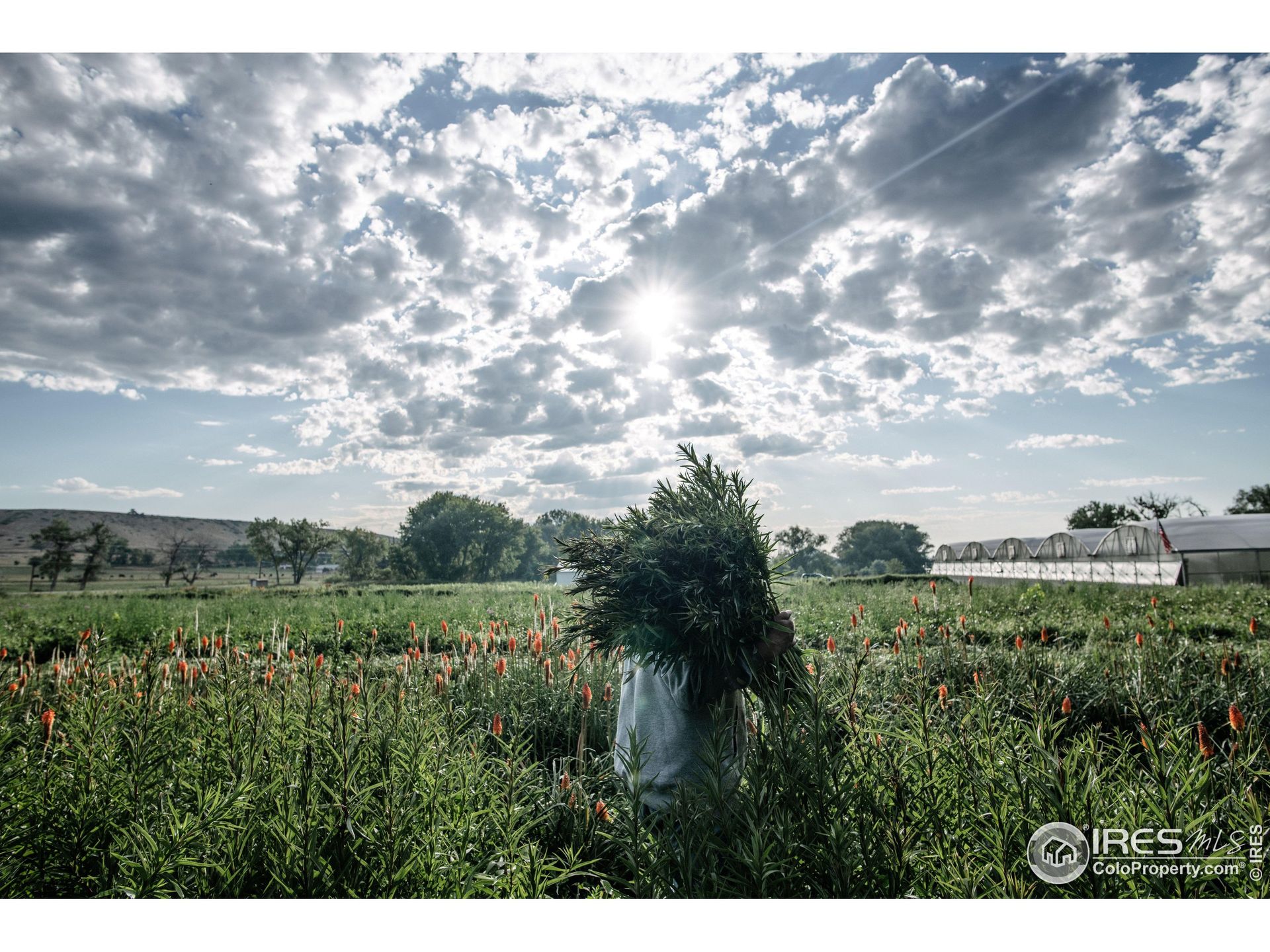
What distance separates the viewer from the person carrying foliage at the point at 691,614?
2238 millimetres

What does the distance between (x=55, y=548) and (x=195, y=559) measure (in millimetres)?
10073

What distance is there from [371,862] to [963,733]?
2009mm

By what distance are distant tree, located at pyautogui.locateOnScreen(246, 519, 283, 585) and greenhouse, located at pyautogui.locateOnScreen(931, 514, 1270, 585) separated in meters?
44.1

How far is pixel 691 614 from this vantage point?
2191 millimetres

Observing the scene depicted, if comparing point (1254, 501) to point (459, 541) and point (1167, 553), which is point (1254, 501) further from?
point (459, 541)

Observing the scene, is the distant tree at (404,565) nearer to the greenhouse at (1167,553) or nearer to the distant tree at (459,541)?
the distant tree at (459,541)

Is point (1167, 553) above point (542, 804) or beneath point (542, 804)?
above

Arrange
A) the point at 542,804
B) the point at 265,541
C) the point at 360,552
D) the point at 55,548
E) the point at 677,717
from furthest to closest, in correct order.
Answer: the point at 360,552 → the point at 265,541 → the point at 55,548 → the point at 542,804 → the point at 677,717

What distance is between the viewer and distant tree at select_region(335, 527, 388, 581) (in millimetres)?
41906

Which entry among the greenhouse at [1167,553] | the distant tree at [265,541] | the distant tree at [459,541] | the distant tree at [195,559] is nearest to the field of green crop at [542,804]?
the greenhouse at [1167,553]

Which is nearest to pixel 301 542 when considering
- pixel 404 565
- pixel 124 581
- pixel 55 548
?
pixel 404 565

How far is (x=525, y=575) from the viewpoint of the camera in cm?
4831

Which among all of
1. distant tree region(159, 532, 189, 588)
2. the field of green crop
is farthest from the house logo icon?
distant tree region(159, 532, 189, 588)

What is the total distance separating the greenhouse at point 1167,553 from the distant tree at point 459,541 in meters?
31.7
